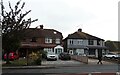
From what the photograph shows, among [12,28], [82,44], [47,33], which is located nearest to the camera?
[12,28]

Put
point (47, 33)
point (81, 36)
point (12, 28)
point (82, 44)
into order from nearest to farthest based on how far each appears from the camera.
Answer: point (12, 28), point (47, 33), point (82, 44), point (81, 36)

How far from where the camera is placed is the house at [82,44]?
262 ft

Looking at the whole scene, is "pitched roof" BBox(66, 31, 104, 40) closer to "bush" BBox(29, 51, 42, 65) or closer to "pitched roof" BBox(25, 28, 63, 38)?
"pitched roof" BBox(25, 28, 63, 38)

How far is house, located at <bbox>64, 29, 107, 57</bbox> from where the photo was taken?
79.8 metres

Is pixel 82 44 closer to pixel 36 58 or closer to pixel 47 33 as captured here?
pixel 47 33

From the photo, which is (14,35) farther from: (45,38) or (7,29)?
(45,38)

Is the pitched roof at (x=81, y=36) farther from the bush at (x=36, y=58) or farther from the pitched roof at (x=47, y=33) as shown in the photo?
the bush at (x=36, y=58)

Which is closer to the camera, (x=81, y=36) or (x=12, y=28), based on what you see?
(x=12, y=28)

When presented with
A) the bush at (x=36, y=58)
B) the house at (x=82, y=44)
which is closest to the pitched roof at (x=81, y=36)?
the house at (x=82, y=44)

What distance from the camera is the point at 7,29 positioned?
36.1 meters

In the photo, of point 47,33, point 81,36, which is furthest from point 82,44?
point 47,33

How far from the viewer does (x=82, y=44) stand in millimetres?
81125

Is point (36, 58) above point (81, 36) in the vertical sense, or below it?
below

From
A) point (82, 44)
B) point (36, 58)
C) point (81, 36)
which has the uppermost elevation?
point (81, 36)
